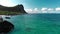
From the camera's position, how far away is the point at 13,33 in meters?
20.1

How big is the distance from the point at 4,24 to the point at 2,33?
1.62m

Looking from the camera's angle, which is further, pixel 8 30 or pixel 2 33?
pixel 8 30

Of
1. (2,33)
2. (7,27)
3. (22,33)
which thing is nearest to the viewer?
(2,33)

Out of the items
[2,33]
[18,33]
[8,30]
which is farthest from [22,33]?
[2,33]

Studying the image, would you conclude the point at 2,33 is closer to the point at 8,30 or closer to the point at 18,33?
the point at 8,30

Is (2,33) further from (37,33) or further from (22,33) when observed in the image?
(37,33)

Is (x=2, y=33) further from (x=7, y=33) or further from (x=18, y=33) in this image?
(x=18, y=33)

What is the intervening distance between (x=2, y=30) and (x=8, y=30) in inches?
44.9

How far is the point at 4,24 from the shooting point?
19734mm

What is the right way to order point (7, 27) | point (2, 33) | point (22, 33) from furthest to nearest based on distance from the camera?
1. point (22, 33)
2. point (7, 27)
3. point (2, 33)

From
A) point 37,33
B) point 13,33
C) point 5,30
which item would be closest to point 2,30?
point 5,30

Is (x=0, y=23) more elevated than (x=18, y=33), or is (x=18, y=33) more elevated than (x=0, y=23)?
(x=0, y=23)

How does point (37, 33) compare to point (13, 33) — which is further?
point (37, 33)

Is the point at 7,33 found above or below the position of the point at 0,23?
below
